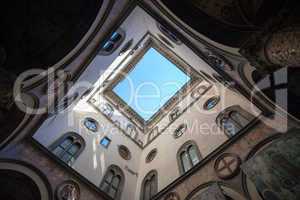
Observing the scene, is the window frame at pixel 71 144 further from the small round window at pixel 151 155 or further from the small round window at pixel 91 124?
the small round window at pixel 151 155

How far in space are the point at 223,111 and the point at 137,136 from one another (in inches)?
292

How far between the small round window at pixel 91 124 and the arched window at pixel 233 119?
22.2 feet

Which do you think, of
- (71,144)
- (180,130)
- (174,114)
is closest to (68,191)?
(71,144)

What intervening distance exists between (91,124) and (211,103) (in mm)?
6888

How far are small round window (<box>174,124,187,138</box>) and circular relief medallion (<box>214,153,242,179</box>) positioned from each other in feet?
13.1

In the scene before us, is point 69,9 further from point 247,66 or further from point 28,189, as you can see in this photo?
point 28,189

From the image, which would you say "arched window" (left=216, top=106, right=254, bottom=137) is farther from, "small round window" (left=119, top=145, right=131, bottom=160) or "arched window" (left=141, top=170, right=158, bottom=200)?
"small round window" (left=119, top=145, right=131, bottom=160)

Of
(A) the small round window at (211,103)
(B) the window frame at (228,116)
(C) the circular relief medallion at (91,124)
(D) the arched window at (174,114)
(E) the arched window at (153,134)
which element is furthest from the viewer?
(E) the arched window at (153,134)

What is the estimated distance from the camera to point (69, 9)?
15.8ft

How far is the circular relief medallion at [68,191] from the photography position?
23.5ft

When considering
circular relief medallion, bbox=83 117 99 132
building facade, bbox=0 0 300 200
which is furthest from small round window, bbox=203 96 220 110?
circular relief medallion, bbox=83 117 99 132

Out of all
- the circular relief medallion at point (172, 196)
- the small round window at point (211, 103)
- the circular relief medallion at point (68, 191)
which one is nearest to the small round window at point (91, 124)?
the circular relief medallion at point (68, 191)

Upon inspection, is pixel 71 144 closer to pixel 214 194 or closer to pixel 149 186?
pixel 149 186

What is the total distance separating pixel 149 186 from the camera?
10484 millimetres
